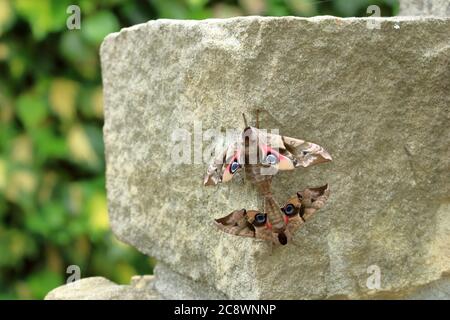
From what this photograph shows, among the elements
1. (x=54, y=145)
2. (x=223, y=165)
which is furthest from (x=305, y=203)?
(x=54, y=145)

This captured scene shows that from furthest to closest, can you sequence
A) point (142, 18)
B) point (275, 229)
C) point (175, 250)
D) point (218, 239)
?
point (142, 18), point (175, 250), point (218, 239), point (275, 229)

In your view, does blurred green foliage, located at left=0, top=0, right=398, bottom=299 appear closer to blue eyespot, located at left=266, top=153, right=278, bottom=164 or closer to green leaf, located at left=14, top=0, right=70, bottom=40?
green leaf, located at left=14, top=0, right=70, bottom=40

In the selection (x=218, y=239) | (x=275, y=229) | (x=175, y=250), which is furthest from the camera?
(x=175, y=250)

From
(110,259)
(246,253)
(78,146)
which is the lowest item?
(246,253)

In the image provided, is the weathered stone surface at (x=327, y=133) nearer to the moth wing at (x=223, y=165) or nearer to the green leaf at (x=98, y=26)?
the moth wing at (x=223, y=165)

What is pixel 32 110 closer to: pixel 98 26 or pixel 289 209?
pixel 98 26

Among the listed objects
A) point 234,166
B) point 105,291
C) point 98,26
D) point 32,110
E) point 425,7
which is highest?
point 98,26

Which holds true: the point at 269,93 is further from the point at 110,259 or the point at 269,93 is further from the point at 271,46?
the point at 110,259

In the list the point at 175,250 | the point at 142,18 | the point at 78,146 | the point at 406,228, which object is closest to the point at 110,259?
the point at 78,146
